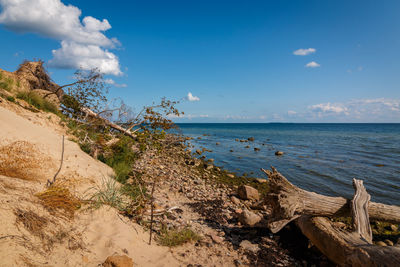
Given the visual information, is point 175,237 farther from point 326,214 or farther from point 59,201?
point 326,214

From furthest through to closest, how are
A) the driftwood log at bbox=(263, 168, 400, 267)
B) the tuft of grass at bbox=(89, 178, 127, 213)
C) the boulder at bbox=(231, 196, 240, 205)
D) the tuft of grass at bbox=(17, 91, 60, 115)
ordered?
1. the tuft of grass at bbox=(17, 91, 60, 115)
2. the boulder at bbox=(231, 196, 240, 205)
3. the tuft of grass at bbox=(89, 178, 127, 213)
4. the driftwood log at bbox=(263, 168, 400, 267)

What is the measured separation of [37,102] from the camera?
10.4 metres

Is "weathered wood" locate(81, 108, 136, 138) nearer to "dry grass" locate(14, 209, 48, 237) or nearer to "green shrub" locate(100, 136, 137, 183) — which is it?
"green shrub" locate(100, 136, 137, 183)

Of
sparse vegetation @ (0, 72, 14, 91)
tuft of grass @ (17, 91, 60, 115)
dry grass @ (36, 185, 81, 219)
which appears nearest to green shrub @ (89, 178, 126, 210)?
dry grass @ (36, 185, 81, 219)

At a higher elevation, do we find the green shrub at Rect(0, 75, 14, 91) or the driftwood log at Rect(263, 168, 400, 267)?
the green shrub at Rect(0, 75, 14, 91)

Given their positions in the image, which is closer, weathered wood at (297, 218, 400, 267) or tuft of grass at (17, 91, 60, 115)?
weathered wood at (297, 218, 400, 267)

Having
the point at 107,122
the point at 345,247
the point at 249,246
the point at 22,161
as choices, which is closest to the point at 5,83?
the point at 107,122

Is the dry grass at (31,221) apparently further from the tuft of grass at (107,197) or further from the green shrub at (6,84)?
the green shrub at (6,84)

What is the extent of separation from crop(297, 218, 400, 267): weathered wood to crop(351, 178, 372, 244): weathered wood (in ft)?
1.38

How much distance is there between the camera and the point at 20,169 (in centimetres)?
465

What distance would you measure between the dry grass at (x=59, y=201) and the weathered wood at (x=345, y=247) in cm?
538

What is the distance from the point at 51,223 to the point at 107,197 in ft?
5.13

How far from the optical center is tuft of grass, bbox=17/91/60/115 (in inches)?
392

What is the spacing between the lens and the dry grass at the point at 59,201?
3.96m
